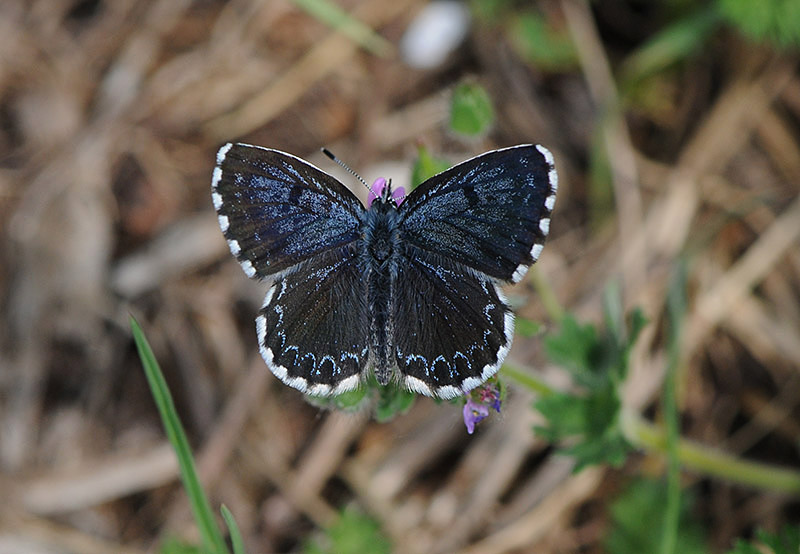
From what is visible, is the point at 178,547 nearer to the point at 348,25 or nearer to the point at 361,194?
the point at 361,194

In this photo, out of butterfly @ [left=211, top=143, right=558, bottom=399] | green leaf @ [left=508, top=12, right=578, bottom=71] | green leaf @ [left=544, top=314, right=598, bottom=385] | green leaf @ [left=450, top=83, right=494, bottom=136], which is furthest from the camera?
green leaf @ [left=508, top=12, right=578, bottom=71]

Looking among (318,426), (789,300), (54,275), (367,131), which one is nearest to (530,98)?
(367,131)

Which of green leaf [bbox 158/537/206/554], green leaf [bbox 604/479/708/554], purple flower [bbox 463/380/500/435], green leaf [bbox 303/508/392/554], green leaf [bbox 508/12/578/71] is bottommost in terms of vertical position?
green leaf [bbox 604/479/708/554]

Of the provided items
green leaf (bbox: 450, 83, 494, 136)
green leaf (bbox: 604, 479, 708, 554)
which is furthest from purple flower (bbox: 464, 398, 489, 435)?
green leaf (bbox: 604, 479, 708, 554)

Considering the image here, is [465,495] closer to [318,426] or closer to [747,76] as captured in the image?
[318,426]

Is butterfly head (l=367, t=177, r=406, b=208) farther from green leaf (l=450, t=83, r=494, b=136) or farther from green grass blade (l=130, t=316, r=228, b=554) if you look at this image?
green grass blade (l=130, t=316, r=228, b=554)
